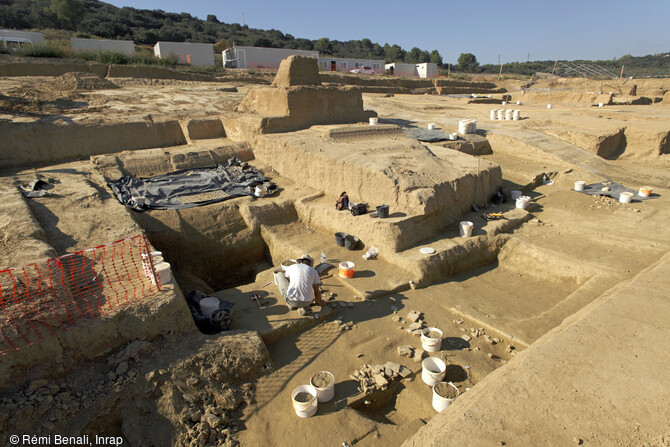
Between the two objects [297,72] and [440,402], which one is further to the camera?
[297,72]

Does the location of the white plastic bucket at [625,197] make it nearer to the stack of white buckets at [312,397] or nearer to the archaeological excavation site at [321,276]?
the archaeological excavation site at [321,276]

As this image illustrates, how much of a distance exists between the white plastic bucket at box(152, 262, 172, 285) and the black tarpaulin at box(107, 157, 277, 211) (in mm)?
2772

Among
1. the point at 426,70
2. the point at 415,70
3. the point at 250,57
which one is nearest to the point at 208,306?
the point at 250,57

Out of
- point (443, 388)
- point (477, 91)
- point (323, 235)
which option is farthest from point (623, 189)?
point (477, 91)

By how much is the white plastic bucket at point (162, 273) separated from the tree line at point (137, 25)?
32832 mm

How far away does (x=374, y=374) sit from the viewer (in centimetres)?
358

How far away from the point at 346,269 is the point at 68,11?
131ft

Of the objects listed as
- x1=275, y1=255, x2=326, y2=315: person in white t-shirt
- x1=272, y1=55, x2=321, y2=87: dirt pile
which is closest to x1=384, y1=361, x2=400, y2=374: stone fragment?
x1=275, y1=255, x2=326, y2=315: person in white t-shirt

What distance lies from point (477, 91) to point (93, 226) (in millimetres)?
26344

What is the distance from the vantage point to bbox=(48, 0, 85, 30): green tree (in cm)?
3145

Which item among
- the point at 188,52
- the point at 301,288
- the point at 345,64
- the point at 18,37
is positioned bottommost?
the point at 301,288

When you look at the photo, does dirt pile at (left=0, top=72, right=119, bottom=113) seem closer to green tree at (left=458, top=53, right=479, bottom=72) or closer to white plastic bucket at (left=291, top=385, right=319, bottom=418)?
white plastic bucket at (left=291, top=385, right=319, bottom=418)

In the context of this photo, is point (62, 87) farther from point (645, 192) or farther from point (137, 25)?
point (137, 25)

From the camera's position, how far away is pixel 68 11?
3181 cm
